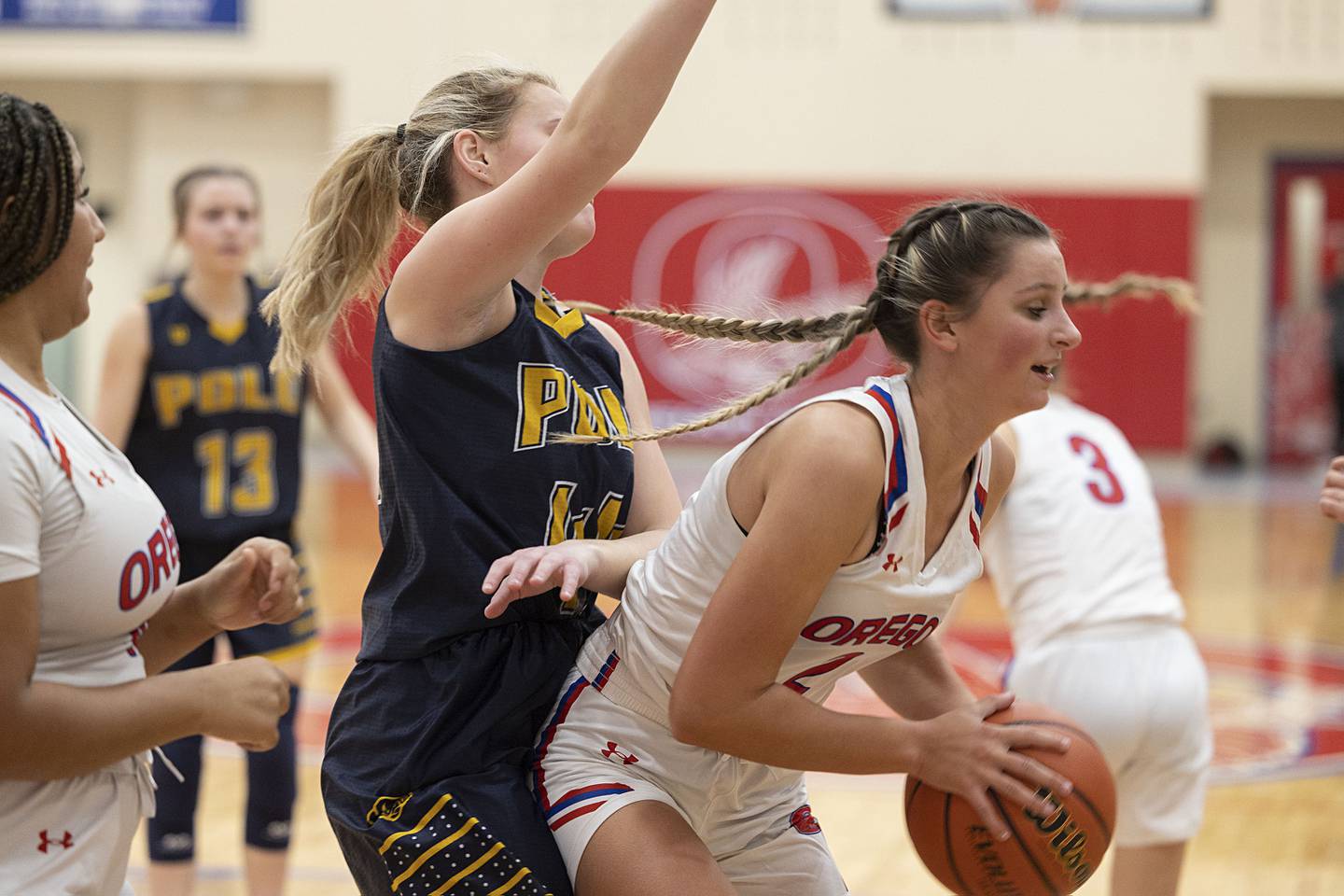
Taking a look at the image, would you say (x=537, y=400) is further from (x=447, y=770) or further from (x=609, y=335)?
(x=447, y=770)

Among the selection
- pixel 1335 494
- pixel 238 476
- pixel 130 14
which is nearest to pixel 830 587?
pixel 1335 494

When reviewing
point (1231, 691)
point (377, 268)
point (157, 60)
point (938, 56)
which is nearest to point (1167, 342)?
point (938, 56)

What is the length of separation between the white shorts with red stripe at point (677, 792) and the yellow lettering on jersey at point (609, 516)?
23cm

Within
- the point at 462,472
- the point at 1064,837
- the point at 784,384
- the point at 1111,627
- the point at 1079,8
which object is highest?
the point at 1079,8

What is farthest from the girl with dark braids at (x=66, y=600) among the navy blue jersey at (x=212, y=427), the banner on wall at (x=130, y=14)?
the banner on wall at (x=130, y=14)

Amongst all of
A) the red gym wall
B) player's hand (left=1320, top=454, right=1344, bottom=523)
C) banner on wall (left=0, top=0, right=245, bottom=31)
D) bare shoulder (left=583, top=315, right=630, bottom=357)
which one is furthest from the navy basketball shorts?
banner on wall (left=0, top=0, right=245, bottom=31)

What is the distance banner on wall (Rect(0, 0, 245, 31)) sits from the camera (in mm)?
15641

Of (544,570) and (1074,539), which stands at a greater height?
(544,570)

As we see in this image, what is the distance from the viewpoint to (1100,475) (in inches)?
149

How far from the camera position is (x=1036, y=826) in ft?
7.10

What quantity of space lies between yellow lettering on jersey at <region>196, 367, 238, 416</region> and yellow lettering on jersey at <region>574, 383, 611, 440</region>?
2206mm

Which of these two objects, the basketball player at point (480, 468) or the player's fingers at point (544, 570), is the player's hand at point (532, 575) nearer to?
the player's fingers at point (544, 570)

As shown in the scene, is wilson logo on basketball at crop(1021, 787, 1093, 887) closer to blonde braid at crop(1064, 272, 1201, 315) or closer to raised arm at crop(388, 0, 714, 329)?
blonde braid at crop(1064, 272, 1201, 315)

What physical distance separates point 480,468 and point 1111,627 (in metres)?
1.89
